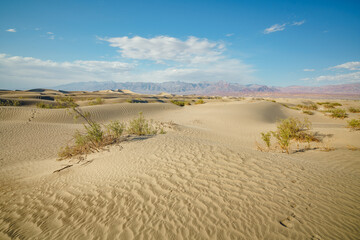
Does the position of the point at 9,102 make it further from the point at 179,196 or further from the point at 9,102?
the point at 179,196

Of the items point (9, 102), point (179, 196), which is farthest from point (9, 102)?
point (179, 196)

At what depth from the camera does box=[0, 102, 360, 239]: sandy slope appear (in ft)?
8.23

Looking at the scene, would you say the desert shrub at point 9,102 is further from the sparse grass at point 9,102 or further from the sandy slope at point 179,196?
the sandy slope at point 179,196

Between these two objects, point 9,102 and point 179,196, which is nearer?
point 179,196

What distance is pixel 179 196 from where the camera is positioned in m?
3.21

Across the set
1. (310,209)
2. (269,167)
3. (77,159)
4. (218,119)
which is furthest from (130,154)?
(218,119)

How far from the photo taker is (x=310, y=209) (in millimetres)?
2801

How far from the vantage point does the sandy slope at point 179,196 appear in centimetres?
251

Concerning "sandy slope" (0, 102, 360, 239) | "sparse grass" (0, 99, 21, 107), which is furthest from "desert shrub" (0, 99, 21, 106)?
"sandy slope" (0, 102, 360, 239)

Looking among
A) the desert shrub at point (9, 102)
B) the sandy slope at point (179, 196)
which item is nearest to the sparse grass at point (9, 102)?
the desert shrub at point (9, 102)

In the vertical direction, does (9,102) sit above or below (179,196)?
above

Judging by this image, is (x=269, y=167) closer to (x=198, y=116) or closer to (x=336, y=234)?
(x=336, y=234)

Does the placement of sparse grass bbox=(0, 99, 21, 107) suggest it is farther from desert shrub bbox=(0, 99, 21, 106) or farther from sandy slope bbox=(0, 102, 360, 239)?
sandy slope bbox=(0, 102, 360, 239)

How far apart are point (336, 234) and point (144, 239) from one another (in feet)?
9.26
